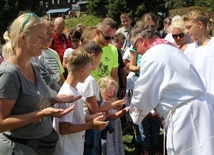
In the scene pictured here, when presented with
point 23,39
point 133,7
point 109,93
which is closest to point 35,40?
point 23,39

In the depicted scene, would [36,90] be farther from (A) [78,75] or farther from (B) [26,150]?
(A) [78,75]

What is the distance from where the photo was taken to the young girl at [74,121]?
291cm

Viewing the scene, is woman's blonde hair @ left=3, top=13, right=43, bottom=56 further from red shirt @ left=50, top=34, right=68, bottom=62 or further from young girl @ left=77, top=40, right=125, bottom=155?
red shirt @ left=50, top=34, right=68, bottom=62

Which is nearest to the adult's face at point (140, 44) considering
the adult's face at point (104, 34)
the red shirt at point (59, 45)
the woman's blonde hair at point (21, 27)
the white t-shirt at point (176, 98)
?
the white t-shirt at point (176, 98)

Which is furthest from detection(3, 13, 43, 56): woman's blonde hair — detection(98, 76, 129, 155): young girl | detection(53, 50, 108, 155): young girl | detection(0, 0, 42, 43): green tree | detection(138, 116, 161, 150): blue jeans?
detection(0, 0, 42, 43): green tree

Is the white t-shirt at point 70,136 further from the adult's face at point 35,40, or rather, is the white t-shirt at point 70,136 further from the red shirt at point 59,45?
the red shirt at point 59,45

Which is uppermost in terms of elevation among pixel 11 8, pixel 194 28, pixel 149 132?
pixel 194 28

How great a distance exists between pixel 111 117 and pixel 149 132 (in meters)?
1.62

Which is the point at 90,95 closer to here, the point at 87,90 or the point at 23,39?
the point at 87,90

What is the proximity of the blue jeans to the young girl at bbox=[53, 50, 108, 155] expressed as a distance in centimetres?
233

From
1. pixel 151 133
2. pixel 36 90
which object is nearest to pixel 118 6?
pixel 151 133

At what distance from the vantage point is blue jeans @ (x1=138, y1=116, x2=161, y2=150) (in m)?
5.26

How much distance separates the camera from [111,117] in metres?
3.94

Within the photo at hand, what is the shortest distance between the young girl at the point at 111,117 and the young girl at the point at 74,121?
35.2 inches
